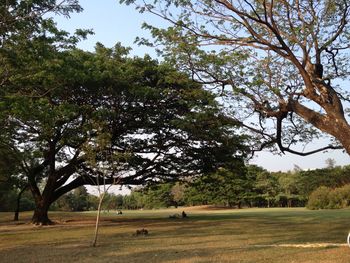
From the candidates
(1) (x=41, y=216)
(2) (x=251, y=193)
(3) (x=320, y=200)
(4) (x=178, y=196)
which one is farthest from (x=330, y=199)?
(1) (x=41, y=216)

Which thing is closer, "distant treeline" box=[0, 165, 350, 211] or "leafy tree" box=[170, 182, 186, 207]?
"distant treeline" box=[0, 165, 350, 211]

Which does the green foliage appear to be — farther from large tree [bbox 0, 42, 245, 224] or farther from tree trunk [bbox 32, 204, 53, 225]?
tree trunk [bbox 32, 204, 53, 225]

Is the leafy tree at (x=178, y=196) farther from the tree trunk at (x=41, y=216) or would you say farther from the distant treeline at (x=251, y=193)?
the tree trunk at (x=41, y=216)

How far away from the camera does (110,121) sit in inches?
868

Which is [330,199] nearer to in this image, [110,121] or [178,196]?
[178,196]

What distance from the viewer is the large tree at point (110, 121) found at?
16.4 metres

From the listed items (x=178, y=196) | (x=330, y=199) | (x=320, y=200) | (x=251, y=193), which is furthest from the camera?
(x=178, y=196)

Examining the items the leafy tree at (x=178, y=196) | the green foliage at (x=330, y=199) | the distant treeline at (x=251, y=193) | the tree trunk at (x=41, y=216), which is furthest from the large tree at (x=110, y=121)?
the leafy tree at (x=178, y=196)

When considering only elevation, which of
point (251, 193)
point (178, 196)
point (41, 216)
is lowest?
point (41, 216)

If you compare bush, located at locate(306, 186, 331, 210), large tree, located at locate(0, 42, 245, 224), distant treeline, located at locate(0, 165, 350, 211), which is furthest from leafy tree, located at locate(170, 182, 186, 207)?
large tree, located at locate(0, 42, 245, 224)

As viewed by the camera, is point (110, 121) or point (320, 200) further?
point (320, 200)

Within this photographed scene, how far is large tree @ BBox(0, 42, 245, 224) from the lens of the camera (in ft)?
53.9

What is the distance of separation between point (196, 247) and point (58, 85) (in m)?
9.31

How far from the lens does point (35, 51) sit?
39.9ft
